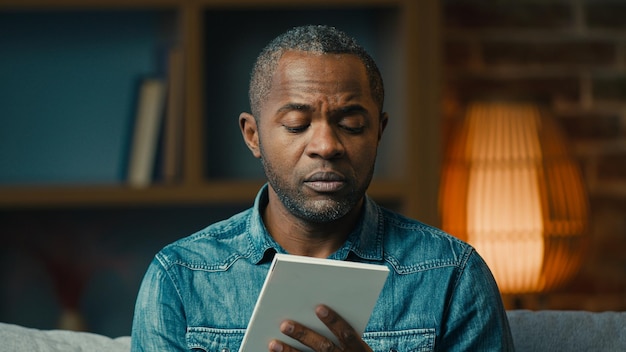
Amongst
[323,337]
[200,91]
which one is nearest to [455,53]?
[200,91]

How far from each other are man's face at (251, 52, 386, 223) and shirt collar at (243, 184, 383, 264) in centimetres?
8

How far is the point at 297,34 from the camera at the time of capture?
1291mm

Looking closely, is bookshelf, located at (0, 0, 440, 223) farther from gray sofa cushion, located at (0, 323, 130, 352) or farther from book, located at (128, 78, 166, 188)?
gray sofa cushion, located at (0, 323, 130, 352)

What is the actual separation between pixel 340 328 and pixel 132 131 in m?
1.37

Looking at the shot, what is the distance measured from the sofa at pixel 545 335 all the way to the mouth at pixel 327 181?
43 cm

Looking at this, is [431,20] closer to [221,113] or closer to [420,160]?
[420,160]

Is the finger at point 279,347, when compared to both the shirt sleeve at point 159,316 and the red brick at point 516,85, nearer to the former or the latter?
the shirt sleeve at point 159,316

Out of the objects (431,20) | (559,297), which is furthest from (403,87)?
(559,297)

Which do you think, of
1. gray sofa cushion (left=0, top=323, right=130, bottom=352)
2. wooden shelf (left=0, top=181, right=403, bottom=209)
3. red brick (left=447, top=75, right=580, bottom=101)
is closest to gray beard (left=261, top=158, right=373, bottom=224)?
gray sofa cushion (left=0, top=323, right=130, bottom=352)

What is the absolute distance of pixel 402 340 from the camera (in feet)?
4.29

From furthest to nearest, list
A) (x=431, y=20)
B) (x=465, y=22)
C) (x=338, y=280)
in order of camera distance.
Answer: (x=465, y=22), (x=431, y=20), (x=338, y=280)

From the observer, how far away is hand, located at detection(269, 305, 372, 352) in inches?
43.0

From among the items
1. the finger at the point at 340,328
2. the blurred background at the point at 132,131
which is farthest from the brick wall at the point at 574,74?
the finger at the point at 340,328

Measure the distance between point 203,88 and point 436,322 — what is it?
120cm
